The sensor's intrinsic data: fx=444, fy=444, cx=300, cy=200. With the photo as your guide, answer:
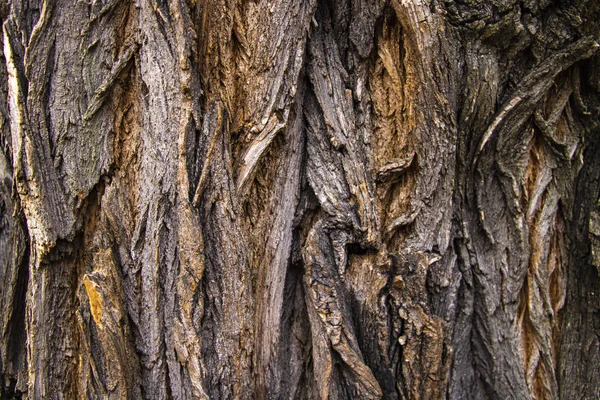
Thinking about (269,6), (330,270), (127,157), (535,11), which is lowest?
(330,270)

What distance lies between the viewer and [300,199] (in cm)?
163

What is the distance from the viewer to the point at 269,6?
1547 millimetres

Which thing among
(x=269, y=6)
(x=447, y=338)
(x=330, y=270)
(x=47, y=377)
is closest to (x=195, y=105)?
(x=269, y=6)

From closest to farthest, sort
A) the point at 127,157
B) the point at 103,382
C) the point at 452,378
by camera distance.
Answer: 1. the point at 103,382
2. the point at 127,157
3. the point at 452,378

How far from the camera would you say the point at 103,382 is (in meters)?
1.42

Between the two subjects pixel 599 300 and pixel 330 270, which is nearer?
pixel 330 270

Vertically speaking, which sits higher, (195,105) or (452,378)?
(195,105)

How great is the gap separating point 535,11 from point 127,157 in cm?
153

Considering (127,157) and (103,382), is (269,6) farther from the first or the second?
(103,382)

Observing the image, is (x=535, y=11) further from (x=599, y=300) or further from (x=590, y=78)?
(x=599, y=300)

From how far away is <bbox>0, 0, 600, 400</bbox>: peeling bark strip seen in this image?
1454 mm

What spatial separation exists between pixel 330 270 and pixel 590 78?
1.25m

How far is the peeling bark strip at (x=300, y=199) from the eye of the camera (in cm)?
145

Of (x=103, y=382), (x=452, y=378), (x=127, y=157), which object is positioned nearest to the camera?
(x=103, y=382)
